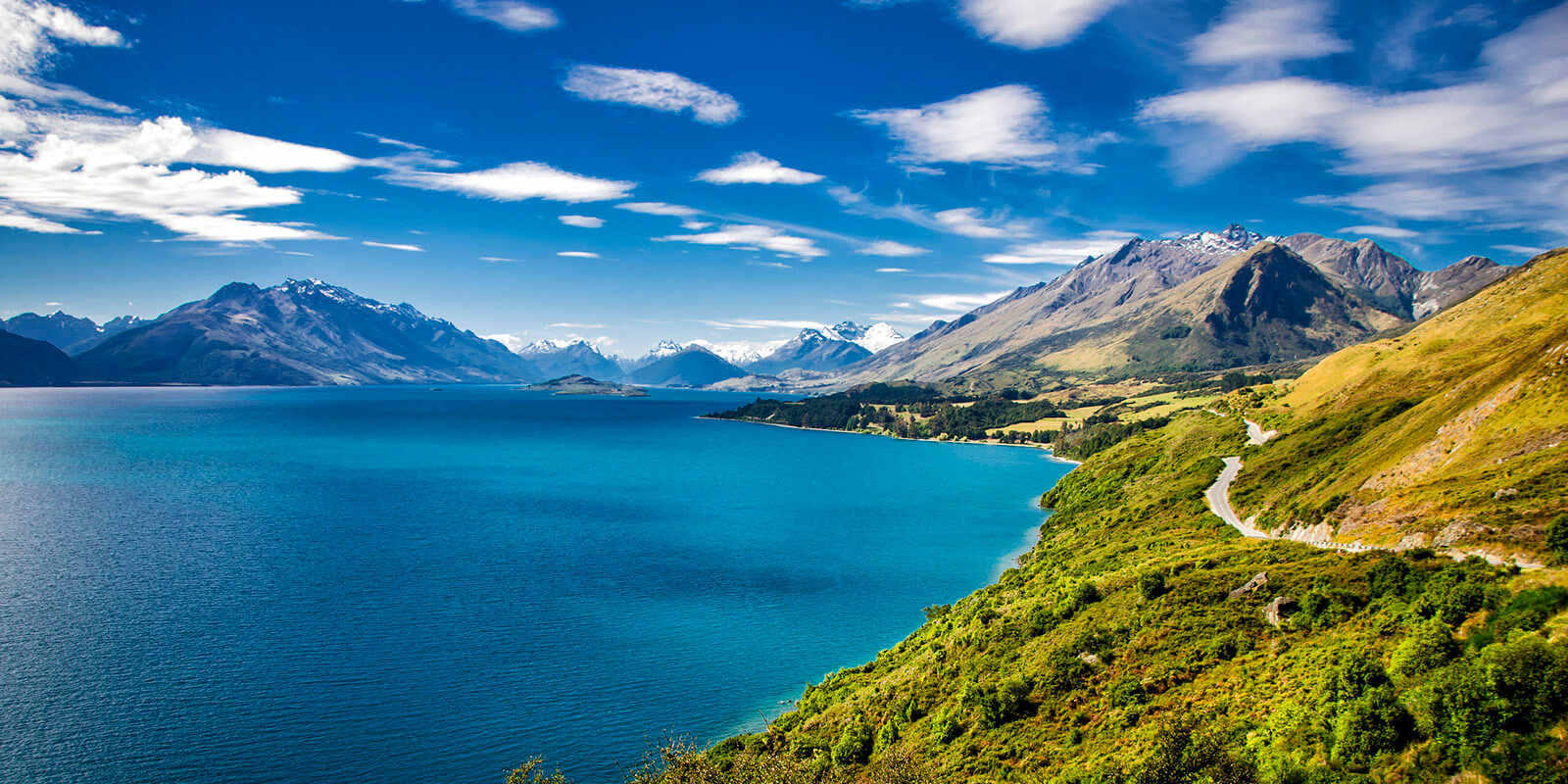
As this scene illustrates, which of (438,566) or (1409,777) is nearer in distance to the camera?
(1409,777)

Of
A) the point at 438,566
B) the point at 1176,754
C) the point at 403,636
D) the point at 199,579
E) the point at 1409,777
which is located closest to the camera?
the point at 1409,777

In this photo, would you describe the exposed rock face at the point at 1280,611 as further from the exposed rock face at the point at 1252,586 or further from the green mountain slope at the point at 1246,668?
the exposed rock face at the point at 1252,586

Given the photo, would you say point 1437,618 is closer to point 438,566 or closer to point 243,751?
point 243,751

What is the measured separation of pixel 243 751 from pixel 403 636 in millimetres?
20521

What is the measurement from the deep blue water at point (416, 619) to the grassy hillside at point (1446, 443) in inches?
1567

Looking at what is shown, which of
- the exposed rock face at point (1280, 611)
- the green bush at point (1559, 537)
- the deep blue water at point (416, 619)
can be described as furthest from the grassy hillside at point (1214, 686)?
the deep blue water at point (416, 619)

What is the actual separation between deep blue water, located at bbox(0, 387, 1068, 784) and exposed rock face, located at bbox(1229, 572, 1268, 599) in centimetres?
3432

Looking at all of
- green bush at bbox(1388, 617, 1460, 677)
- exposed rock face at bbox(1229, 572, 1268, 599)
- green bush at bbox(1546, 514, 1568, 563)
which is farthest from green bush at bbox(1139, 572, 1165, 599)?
green bush at bbox(1546, 514, 1568, 563)

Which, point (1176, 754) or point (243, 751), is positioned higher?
point (1176, 754)

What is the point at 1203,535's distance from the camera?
71125 mm

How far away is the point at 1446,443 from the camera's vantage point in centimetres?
5744

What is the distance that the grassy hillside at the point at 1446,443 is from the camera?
4347 centimetres

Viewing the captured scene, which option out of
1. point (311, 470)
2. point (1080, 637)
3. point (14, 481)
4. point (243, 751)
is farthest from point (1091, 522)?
point (14, 481)

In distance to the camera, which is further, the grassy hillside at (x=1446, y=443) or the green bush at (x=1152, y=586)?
the green bush at (x=1152, y=586)
